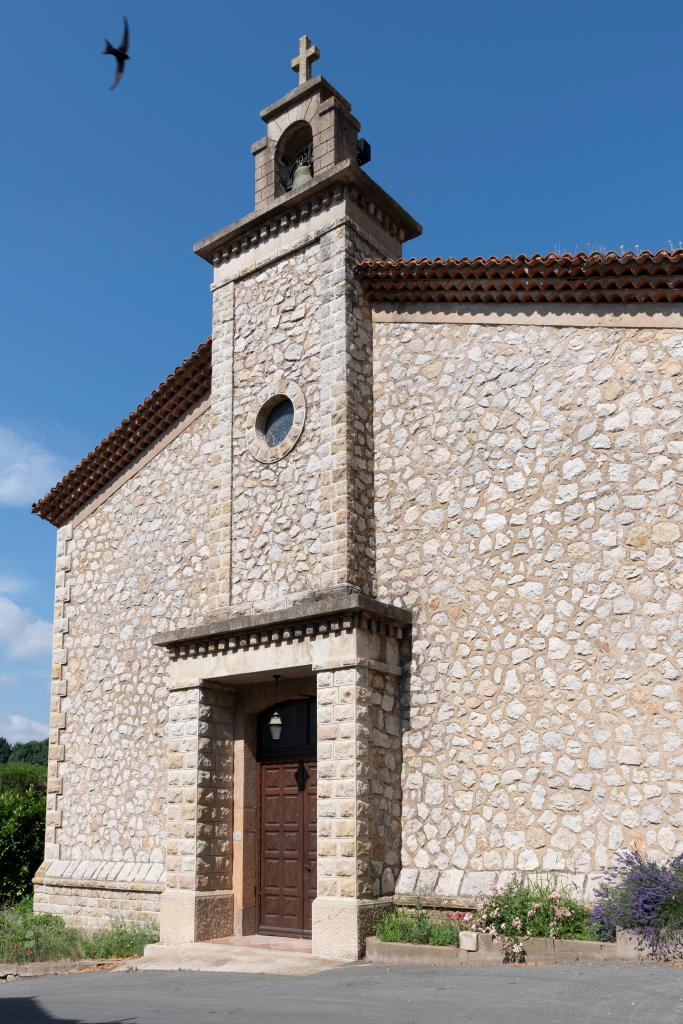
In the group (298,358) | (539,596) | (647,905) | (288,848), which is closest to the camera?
(647,905)

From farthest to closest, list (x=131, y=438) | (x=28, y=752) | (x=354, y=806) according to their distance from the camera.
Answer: (x=28, y=752)
(x=131, y=438)
(x=354, y=806)

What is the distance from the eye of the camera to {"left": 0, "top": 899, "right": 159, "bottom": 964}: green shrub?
1253 cm

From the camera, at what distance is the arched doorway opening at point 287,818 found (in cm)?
1188

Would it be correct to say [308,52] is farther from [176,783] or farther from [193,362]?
[176,783]

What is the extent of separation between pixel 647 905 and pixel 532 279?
6702mm

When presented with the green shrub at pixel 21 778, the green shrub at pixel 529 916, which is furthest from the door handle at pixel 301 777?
the green shrub at pixel 21 778

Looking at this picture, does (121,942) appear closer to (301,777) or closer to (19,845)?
(301,777)

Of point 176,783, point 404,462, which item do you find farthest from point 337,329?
point 176,783

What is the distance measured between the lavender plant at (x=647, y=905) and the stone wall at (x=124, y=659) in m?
6.69

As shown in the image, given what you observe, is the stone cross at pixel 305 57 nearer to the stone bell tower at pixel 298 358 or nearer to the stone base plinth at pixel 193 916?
the stone bell tower at pixel 298 358

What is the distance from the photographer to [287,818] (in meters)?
12.2

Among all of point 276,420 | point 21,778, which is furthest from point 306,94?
point 21,778

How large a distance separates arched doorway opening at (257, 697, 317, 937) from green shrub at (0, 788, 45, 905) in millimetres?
6365

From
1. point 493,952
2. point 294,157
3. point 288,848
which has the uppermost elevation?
point 294,157
